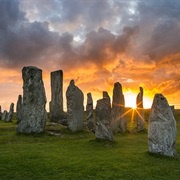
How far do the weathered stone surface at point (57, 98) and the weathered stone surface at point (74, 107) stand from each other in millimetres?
4218

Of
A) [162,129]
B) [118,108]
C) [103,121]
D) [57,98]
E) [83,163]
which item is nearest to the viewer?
[83,163]

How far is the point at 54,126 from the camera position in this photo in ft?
104

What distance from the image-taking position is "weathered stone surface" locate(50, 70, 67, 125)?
36.5m

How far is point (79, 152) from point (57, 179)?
19.7 ft

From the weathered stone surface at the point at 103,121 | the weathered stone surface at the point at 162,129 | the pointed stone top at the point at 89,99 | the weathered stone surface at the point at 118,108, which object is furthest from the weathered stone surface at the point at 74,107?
the weathered stone surface at the point at 162,129

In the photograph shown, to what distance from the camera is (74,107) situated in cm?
3178

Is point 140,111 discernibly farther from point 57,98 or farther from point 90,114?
point 57,98

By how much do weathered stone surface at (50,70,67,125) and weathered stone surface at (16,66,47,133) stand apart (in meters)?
7.82

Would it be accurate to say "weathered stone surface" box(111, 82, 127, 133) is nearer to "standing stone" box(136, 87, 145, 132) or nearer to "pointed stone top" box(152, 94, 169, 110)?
"standing stone" box(136, 87, 145, 132)

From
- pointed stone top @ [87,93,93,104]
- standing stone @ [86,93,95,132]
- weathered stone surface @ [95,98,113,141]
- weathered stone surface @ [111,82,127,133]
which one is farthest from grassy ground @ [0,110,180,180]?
pointed stone top @ [87,93,93,104]

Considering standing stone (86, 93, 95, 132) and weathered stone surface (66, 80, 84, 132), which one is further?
standing stone (86, 93, 95, 132)

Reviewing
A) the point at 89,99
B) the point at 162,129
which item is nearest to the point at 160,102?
the point at 162,129

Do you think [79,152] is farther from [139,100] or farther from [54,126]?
[139,100]

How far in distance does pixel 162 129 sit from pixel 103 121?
6.09 m
